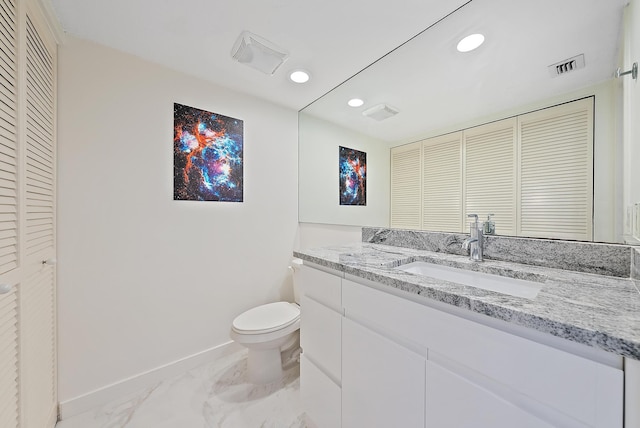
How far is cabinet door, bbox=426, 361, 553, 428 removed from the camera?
0.58 metres

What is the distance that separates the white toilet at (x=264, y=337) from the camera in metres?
1.55

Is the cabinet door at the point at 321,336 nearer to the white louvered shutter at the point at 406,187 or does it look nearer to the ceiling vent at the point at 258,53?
the white louvered shutter at the point at 406,187

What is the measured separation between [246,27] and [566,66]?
1558 millimetres

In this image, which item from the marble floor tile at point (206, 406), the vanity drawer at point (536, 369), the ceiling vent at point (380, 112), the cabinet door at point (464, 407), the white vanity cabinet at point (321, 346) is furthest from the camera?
the ceiling vent at point (380, 112)

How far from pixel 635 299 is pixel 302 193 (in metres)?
2.09

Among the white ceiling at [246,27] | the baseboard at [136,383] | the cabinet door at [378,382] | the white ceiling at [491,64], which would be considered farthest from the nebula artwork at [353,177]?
the baseboard at [136,383]

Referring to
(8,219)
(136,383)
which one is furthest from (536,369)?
(136,383)

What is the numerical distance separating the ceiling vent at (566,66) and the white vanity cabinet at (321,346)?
1.30 meters

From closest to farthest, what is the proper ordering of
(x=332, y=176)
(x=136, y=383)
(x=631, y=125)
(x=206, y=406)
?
(x=631, y=125) < (x=206, y=406) < (x=136, y=383) < (x=332, y=176)

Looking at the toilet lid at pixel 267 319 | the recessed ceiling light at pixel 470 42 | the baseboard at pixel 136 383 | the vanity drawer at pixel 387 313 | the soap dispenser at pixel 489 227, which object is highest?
the recessed ceiling light at pixel 470 42

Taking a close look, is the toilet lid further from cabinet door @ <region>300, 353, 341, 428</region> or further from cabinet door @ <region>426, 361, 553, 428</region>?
cabinet door @ <region>426, 361, 553, 428</region>

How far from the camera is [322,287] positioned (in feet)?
3.89

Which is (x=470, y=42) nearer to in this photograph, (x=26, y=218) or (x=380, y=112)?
(x=380, y=112)

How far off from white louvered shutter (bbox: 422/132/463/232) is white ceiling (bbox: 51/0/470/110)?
696 mm
